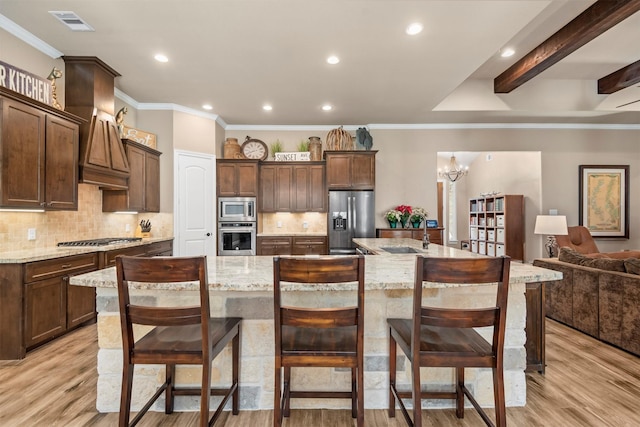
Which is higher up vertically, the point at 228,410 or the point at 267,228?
the point at 267,228

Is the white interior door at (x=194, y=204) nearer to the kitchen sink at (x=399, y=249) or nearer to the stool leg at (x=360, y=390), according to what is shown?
the kitchen sink at (x=399, y=249)

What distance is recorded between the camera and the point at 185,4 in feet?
8.28

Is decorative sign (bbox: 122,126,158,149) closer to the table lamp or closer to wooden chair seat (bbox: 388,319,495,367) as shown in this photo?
wooden chair seat (bbox: 388,319,495,367)

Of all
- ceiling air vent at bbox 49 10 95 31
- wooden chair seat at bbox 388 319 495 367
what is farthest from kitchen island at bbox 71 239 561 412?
ceiling air vent at bbox 49 10 95 31

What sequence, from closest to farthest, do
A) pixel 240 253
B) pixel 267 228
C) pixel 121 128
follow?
pixel 121 128 → pixel 240 253 → pixel 267 228

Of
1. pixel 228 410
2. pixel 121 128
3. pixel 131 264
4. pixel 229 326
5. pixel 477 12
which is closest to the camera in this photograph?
pixel 131 264

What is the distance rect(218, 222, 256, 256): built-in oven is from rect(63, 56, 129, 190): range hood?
1.96 meters

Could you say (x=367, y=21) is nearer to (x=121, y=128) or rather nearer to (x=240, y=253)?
(x=121, y=128)

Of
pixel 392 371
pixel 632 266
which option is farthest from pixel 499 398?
pixel 632 266

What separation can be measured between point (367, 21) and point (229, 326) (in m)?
2.70

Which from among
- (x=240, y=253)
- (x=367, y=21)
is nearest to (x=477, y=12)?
(x=367, y=21)

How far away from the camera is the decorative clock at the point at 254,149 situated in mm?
5918

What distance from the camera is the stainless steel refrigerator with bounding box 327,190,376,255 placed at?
18.0 feet

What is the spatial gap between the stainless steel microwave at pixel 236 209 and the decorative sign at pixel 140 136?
53.4 inches
